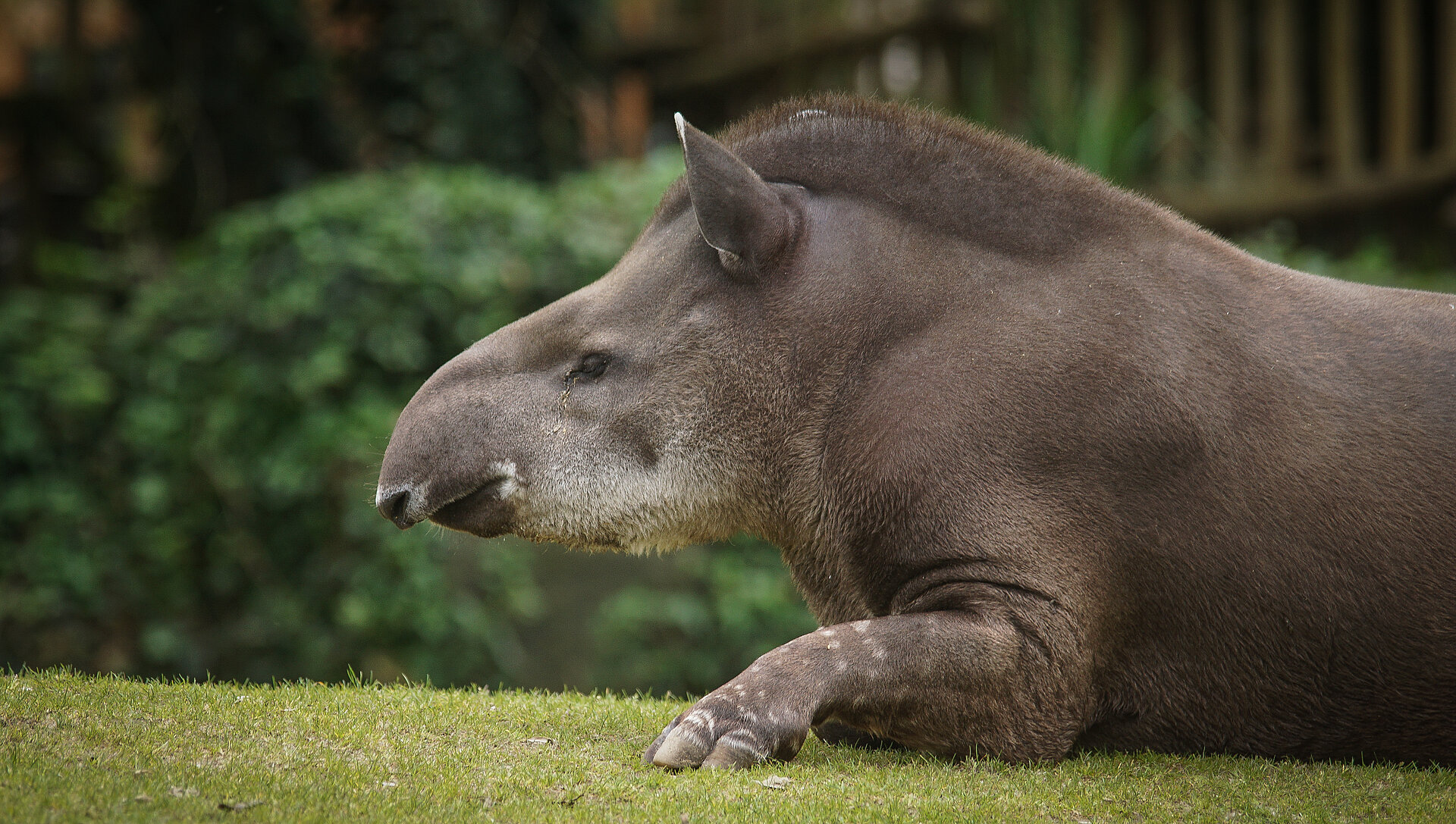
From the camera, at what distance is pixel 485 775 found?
3.09 metres

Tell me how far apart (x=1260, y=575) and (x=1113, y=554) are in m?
0.39

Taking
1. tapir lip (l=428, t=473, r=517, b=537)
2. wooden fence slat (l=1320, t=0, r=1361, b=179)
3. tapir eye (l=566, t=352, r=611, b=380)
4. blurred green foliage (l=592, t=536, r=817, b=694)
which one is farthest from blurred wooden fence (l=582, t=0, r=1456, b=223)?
tapir lip (l=428, t=473, r=517, b=537)

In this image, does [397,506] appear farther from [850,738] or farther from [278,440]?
[278,440]

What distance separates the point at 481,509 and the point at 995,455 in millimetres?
1485

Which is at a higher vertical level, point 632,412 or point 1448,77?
point 632,412

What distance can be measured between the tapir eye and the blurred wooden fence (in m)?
5.82

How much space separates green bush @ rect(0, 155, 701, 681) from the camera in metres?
6.75

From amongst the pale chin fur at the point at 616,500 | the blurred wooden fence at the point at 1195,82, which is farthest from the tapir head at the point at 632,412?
the blurred wooden fence at the point at 1195,82

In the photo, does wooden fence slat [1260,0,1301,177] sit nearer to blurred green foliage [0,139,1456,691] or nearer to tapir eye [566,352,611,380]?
blurred green foliage [0,139,1456,691]

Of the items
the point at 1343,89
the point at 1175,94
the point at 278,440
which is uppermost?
the point at 1343,89

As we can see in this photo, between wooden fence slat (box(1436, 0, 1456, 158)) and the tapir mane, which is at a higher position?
the tapir mane

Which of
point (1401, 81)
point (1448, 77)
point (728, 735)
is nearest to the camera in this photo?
point (728, 735)

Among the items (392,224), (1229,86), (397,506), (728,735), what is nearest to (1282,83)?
(1229,86)

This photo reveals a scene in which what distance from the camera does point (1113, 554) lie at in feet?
12.1
